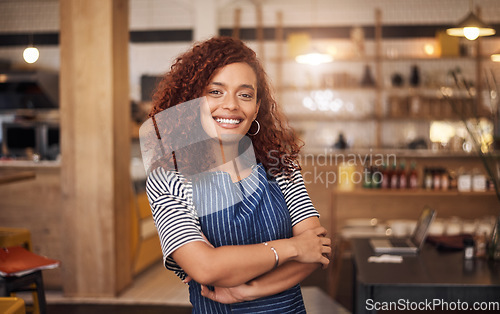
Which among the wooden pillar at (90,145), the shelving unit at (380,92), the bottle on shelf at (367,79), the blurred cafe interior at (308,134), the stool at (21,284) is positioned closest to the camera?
the stool at (21,284)

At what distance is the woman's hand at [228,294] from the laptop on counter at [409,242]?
160 cm

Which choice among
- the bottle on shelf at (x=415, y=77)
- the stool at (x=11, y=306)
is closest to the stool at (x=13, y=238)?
the stool at (x=11, y=306)

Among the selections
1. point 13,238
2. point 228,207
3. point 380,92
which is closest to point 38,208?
point 13,238

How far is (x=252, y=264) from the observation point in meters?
1.30

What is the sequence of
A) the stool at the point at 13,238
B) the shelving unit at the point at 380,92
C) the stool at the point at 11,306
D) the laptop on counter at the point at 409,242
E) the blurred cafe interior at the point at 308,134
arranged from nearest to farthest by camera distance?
the stool at the point at 11,306 < the laptop on counter at the point at 409,242 < the stool at the point at 13,238 < the blurred cafe interior at the point at 308,134 < the shelving unit at the point at 380,92

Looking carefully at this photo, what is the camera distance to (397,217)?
201 inches

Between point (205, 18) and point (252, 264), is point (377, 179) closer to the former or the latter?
point (252, 264)

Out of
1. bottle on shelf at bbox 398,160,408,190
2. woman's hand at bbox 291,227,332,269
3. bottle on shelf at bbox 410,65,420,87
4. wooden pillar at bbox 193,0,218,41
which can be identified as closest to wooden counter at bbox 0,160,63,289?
bottle on shelf at bbox 398,160,408,190

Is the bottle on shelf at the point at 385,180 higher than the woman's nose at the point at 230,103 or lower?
lower

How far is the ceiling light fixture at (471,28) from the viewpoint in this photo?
157 inches

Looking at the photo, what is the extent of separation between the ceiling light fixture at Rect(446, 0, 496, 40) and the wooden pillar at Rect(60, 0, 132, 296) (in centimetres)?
280

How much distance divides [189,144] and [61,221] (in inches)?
118

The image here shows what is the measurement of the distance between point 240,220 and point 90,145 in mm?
2872

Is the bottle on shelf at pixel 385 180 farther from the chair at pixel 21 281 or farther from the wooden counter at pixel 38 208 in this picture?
the chair at pixel 21 281
